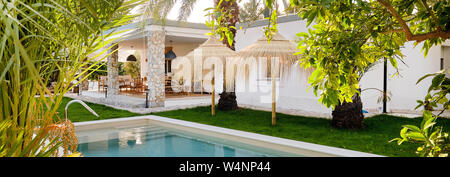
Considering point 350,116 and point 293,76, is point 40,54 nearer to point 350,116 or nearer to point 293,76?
point 350,116

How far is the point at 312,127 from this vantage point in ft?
27.8

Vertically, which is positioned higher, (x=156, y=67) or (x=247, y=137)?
(x=156, y=67)

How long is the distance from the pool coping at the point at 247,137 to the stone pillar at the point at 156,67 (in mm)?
3570

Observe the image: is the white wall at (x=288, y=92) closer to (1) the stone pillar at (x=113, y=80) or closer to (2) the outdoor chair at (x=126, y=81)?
(1) the stone pillar at (x=113, y=80)

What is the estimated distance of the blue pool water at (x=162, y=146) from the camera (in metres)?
6.64

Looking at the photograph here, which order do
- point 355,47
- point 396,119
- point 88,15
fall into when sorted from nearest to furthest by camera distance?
point 355,47, point 88,15, point 396,119

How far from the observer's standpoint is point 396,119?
946 centimetres

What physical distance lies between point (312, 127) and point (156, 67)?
7146 mm

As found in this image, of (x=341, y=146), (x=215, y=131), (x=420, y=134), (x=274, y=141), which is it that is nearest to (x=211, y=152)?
(x=215, y=131)

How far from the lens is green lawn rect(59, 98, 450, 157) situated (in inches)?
251

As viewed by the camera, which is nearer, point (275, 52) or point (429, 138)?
point (429, 138)

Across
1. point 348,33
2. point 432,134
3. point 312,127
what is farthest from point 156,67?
point 432,134

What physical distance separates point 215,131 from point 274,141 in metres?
1.65
